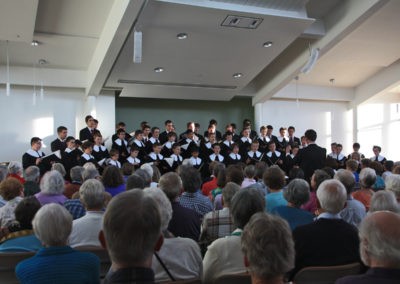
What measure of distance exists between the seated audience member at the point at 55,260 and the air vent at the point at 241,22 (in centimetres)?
540

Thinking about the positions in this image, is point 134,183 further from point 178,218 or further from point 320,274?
point 320,274

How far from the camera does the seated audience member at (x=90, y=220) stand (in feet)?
8.54

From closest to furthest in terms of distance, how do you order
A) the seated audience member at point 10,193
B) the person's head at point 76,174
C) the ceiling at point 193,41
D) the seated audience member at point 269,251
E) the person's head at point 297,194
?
the seated audience member at point 269,251, the person's head at point 297,194, the seated audience member at point 10,193, the person's head at point 76,174, the ceiling at point 193,41

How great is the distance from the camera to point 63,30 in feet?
25.2

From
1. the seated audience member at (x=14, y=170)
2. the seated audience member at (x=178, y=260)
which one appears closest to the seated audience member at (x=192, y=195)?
the seated audience member at (x=178, y=260)

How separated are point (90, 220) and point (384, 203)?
1.97 meters

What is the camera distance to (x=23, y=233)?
2379 mm

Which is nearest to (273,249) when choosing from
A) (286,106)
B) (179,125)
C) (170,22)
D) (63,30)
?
(170,22)

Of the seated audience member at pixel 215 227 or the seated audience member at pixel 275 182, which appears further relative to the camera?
the seated audience member at pixel 275 182

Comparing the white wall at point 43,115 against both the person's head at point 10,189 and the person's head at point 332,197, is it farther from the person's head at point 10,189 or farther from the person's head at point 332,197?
the person's head at point 332,197

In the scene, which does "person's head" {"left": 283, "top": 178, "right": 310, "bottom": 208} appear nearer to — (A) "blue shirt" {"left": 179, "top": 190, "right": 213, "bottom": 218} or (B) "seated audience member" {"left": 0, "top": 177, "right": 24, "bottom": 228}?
(A) "blue shirt" {"left": 179, "top": 190, "right": 213, "bottom": 218}

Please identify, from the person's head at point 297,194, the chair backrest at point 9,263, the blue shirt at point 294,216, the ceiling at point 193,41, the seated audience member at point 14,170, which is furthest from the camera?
the ceiling at point 193,41

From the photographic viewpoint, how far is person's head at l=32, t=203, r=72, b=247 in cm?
188

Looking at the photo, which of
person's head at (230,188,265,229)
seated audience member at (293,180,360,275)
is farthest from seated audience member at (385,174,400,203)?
person's head at (230,188,265,229)
